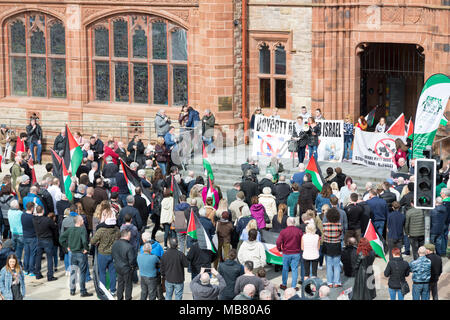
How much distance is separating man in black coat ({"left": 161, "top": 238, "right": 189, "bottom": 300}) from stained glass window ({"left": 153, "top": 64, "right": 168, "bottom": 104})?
15.4m

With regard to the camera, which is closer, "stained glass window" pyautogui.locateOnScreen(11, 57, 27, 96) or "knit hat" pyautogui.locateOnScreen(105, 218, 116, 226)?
"knit hat" pyautogui.locateOnScreen(105, 218, 116, 226)

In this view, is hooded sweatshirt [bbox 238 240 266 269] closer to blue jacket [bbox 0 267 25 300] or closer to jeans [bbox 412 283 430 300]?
jeans [bbox 412 283 430 300]

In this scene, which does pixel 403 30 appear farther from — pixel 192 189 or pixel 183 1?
pixel 192 189

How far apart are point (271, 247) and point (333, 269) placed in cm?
142

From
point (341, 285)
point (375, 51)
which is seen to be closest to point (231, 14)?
point (375, 51)

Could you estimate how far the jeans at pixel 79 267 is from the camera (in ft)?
62.1

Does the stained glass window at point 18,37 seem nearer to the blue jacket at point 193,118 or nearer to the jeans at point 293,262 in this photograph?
the blue jacket at point 193,118

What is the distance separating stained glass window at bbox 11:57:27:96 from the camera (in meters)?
34.6

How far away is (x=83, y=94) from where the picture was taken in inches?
1303

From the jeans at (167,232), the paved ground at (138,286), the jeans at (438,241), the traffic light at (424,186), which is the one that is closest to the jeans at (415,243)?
the jeans at (438,241)

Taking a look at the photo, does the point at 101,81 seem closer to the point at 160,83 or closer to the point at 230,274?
the point at 160,83

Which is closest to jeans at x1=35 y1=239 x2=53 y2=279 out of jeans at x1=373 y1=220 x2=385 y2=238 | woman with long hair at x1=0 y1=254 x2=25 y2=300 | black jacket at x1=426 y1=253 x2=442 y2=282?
woman with long hair at x1=0 y1=254 x2=25 y2=300

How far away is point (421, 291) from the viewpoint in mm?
16828

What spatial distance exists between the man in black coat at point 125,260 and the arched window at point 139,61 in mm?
14345
